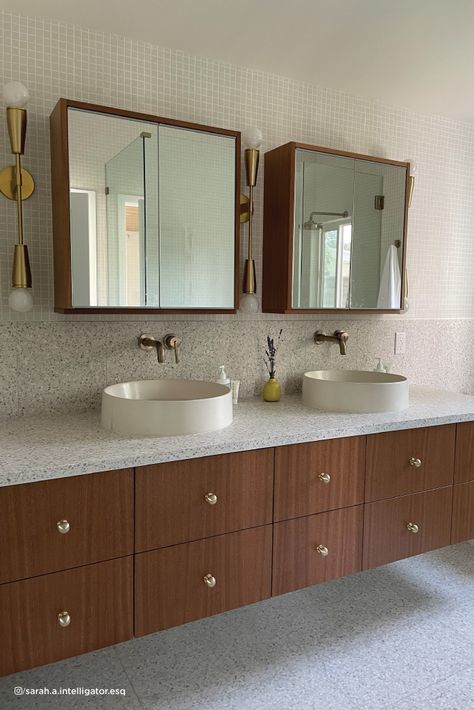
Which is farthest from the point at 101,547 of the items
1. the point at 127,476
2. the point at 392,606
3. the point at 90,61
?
the point at 90,61

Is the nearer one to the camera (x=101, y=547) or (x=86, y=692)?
(x=101, y=547)

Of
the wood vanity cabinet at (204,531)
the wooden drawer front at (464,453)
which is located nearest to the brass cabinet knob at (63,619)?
the wood vanity cabinet at (204,531)

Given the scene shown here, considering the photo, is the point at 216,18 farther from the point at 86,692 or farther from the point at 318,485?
the point at 86,692

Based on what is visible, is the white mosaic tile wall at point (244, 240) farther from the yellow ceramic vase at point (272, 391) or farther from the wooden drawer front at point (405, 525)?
the wooden drawer front at point (405, 525)

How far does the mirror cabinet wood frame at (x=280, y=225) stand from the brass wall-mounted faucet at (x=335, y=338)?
122 mm

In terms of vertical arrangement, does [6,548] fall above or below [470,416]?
below

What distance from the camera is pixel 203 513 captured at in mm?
1609

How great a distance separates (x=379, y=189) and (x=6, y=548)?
2.03m

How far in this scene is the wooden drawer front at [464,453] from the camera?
6.95ft

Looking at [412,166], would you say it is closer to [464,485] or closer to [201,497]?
[464,485]

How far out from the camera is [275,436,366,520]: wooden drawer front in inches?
68.6

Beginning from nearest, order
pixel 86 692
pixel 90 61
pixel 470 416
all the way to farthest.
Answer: pixel 86 692, pixel 90 61, pixel 470 416

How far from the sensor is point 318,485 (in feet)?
5.95

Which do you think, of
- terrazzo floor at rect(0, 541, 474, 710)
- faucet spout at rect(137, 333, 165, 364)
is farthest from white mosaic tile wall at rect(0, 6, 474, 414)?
terrazzo floor at rect(0, 541, 474, 710)
